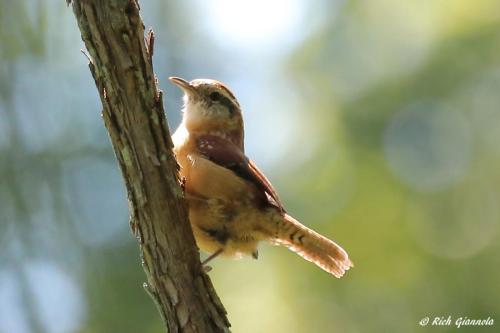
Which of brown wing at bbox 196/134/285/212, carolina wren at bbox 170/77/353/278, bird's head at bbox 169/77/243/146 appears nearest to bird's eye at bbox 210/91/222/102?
bird's head at bbox 169/77/243/146

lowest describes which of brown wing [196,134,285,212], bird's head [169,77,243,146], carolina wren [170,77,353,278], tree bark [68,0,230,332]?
tree bark [68,0,230,332]

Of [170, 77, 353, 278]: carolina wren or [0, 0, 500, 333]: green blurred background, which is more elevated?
[0, 0, 500, 333]: green blurred background

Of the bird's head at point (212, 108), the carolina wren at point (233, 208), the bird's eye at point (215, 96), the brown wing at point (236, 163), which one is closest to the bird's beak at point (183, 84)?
the bird's head at point (212, 108)

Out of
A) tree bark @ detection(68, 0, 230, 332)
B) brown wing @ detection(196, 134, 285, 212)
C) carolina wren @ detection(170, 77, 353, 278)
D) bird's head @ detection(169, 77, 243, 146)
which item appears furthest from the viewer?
bird's head @ detection(169, 77, 243, 146)

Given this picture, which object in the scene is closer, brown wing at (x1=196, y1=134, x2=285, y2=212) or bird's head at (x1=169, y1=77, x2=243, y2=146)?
brown wing at (x1=196, y1=134, x2=285, y2=212)

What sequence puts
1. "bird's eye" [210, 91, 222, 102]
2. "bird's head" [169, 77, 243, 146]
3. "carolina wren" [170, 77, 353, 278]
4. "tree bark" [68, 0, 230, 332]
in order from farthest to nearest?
1. "bird's eye" [210, 91, 222, 102]
2. "bird's head" [169, 77, 243, 146]
3. "carolina wren" [170, 77, 353, 278]
4. "tree bark" [68, 0, 230, 332]

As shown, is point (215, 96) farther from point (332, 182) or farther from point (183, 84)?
point (332, 182)

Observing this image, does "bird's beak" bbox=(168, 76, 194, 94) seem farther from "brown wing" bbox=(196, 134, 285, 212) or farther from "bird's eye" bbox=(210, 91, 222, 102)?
"brown wing" bbox=(196, 134, 285, 212)
